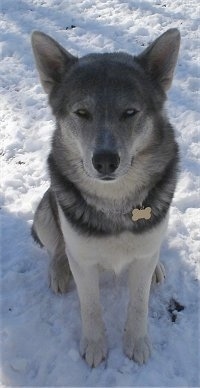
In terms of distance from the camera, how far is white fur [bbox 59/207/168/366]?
2.79m

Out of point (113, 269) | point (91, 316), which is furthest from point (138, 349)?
point (113, 269)

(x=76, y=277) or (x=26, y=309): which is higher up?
(x=76, y=277)

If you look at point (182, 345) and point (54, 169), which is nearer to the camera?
point (54, 169)

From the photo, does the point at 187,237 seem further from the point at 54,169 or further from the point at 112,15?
the point at 112,15

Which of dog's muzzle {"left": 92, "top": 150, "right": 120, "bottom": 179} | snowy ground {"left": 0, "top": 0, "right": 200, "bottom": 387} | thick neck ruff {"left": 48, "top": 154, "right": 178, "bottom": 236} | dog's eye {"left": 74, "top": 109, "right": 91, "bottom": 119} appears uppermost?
dog's eye {"left": 74, "top": 109, "right": 91, "bottom": 119}

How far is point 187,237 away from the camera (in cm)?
395

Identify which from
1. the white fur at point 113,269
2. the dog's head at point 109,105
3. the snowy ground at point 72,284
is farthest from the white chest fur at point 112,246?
the snowy ground at point 72,284

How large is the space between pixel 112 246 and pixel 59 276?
0.90 m

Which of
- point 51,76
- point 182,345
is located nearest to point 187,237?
point 182,345

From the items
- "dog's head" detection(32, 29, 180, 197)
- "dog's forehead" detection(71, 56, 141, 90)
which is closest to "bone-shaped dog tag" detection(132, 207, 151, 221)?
"dog's head" detection(32, 29, 180, 197)

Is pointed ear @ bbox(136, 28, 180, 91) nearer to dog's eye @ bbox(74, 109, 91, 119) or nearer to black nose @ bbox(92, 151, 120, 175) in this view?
dog's eye @ bbox(74, 109, 91, 119)

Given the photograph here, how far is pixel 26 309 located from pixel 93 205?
1.10 m

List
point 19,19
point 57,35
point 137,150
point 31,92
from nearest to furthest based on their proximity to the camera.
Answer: point 137,150
point 31,92
point 57,35
point 19,19

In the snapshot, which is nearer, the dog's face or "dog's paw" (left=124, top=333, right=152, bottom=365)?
the dog's face
